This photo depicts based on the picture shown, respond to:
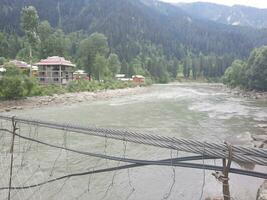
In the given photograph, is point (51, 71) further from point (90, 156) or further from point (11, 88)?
point (90, 156)

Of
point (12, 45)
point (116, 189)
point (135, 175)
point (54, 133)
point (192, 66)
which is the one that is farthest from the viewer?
point (192, 66)

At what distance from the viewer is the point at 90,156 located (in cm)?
1229

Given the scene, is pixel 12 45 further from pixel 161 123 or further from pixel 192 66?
pixel 161 123

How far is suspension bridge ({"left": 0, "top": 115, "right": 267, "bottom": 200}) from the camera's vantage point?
211 cm

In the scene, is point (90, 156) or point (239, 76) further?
point (239, 76)

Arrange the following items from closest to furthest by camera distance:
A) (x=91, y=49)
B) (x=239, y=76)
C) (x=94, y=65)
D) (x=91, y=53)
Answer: (x=94, y=65) → (x=239, y=76) → (x=91, y=49) → (x=91, y=53)

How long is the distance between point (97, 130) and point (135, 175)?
7835 mm

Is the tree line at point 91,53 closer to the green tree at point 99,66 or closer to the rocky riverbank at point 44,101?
the green tree at point 99,66

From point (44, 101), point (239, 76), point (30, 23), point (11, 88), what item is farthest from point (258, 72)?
point (11, 88)

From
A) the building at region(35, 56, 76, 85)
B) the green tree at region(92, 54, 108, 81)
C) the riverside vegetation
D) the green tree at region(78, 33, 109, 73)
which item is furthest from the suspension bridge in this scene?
the green tree at region(78, 33, 109, 73)

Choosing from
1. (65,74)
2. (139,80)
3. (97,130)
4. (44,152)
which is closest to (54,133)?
(44,152)

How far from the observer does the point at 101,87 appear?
194ft

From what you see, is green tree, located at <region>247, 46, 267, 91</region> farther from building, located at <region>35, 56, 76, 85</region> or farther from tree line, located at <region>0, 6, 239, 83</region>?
building, located at <region>35, 56, 76, 85</region>

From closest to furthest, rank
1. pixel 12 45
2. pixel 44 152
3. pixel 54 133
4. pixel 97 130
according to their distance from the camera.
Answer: pixel 97 130, pixel 44 152, pixel 54 133, pixel 12 45
